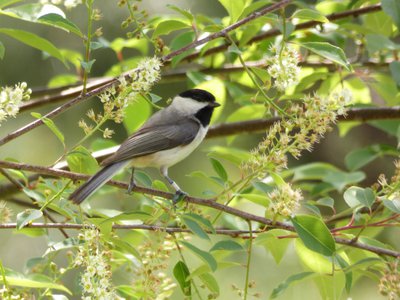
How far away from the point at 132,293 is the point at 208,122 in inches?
55.4

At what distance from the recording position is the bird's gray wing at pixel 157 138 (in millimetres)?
2922

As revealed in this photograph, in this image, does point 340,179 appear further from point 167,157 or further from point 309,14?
point 309,14

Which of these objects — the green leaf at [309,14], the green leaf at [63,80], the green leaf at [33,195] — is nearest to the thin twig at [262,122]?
the green leaf at [63,80]

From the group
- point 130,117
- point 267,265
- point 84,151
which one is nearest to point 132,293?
point 84,151

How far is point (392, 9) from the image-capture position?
2.48 m

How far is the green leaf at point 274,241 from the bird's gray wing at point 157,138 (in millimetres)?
749

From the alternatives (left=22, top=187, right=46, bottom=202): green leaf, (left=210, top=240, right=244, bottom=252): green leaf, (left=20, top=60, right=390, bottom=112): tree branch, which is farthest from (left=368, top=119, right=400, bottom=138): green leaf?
(left=22, top=187, right=46, bottom=202): green leaf

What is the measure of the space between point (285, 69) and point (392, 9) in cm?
62

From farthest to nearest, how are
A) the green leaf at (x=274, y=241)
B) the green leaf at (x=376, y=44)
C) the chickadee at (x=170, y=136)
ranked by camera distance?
1. the chickadee at (x=170, y=136)
2. the green leaf at (x=376, y=44)
3. the green leaf at (x=274, y=241)

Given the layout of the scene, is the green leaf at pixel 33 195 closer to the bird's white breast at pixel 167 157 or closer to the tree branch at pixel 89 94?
the tree branch at pixel 89 94

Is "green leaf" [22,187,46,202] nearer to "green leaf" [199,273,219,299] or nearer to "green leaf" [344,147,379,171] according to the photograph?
"green leaf" [199,273,219,299]

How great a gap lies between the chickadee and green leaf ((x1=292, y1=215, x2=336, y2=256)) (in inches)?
33.0

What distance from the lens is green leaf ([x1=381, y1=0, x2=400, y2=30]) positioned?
2.47m

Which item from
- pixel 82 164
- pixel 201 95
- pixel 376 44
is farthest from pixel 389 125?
pixel 82 164
